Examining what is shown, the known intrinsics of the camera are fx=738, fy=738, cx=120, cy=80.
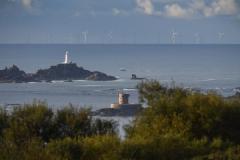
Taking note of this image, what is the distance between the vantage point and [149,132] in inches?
1053

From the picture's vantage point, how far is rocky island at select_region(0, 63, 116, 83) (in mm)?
99750

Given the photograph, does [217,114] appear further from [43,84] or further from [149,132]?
[43,84]

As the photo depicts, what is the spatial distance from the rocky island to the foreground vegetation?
7051cm

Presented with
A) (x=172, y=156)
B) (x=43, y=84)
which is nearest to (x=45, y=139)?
(x=172, y=156)

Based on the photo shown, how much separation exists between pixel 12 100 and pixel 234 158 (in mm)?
55490

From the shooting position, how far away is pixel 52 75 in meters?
103

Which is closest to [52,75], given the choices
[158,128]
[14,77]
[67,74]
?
[67,74]

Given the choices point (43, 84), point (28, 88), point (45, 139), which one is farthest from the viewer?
point (43, 84)

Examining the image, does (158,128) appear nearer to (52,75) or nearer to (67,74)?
(52,75)

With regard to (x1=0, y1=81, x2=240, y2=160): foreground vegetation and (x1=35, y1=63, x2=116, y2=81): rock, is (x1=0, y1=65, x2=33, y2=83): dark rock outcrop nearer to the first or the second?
(x1=35, y1=63, x2=116, y2=81): rock

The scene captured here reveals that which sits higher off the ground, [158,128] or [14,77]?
[14,77]

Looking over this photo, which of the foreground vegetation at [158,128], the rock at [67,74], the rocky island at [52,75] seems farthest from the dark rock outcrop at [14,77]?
the foreground vegetation at [158,128]

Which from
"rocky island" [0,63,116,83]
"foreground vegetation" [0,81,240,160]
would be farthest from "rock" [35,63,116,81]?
"foreground vegetation" [0,81,240,160]

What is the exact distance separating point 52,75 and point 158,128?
7668cm
